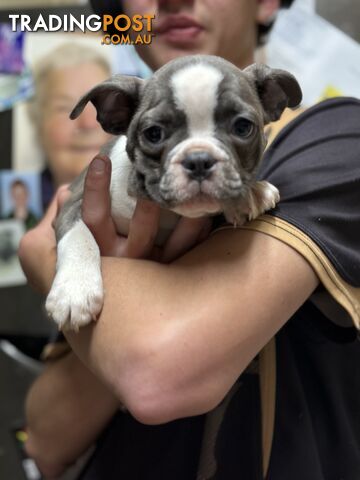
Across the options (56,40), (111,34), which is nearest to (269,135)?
(111,34)

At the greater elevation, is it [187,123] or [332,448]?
[187,123]

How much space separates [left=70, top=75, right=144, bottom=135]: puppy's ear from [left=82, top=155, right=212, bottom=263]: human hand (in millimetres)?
106

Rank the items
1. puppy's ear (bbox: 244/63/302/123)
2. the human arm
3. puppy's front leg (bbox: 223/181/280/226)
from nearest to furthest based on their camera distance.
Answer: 1. the human arm
2. puppy's front leg (bbox: 223/181/280/226)
3. puppy's ear (bbox: 244/63/302/123)

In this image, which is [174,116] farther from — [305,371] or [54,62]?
[54,62]

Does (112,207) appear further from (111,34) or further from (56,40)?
(56,40)

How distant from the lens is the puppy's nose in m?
0.93

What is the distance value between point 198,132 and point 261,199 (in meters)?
0.15

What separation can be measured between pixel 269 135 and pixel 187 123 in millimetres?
270

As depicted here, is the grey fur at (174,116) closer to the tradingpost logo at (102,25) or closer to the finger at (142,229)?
the finger at (142,229)

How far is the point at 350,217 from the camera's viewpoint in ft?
3.26

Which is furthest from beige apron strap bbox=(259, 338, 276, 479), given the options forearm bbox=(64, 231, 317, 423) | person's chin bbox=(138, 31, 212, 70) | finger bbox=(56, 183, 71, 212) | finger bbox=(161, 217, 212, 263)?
person's chin bbox=(138, 31, 212, 70)

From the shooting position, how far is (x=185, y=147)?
96 cm

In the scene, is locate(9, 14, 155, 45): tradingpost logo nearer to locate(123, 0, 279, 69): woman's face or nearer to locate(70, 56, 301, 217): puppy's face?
locate(123, 0, 279, 69): woman's face

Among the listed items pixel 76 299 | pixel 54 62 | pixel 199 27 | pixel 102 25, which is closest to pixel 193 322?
pixel 76 299
